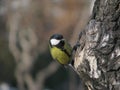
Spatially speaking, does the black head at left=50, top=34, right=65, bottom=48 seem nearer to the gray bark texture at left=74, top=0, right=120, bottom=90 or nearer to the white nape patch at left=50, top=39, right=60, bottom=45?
the white nape patch at left=50, top=39, right=60, bottom=45

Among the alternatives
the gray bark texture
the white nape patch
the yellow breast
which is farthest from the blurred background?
the gray bark texture

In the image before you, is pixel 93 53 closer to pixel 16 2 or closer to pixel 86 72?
pixel 86 72

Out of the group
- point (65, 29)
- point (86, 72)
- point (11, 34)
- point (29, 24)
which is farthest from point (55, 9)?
point (86, 72)

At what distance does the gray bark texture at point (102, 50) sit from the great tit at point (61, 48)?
405 millimetres

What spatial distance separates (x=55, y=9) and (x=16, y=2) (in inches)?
91.2

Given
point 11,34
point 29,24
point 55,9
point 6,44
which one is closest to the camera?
point 11,34

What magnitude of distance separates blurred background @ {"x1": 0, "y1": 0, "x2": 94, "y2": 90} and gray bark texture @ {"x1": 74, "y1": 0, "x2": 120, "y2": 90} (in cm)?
889

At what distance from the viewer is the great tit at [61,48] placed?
10.1ft

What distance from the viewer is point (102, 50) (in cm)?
250

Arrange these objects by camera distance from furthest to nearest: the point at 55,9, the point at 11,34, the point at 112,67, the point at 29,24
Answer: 1. the point at 55,9
2. the point at 29,24
3. the point at 11,34
4. the point at 112,67

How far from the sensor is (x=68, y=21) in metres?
15.3

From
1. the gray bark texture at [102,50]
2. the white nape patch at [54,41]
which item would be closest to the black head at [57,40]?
the white nape patch at [54,41]

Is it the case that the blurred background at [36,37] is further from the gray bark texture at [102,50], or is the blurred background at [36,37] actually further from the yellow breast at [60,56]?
the gray bark texture at [102,50]

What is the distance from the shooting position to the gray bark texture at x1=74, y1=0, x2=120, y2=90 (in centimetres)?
247
